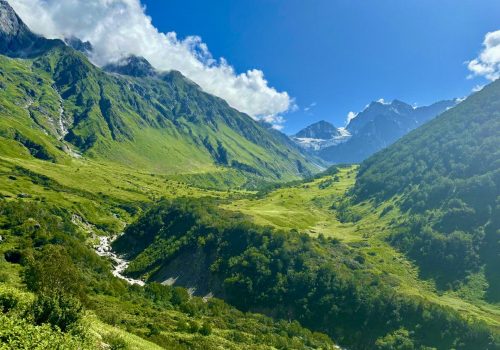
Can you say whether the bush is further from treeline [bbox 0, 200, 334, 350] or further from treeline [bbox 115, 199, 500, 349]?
treeline [bbox 115, 199, 500, 349]

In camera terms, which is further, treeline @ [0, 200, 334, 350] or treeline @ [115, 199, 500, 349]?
treeline @ [115, 199, 500, 349]

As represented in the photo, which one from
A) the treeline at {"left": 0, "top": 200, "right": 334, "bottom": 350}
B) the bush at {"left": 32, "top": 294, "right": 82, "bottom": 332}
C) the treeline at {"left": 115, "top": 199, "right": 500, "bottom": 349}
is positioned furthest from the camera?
the treeline at {"left": 115, "top": 199, "right": 500, "bottom": 349}

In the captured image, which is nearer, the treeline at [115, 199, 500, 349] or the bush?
the bush

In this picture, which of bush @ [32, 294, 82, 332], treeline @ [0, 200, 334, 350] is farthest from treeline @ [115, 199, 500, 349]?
bush @ [32, 294, 82, 332]

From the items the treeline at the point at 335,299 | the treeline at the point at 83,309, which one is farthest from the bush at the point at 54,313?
the treeline at the point at 335,299

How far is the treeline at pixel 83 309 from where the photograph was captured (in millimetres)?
→ 37344

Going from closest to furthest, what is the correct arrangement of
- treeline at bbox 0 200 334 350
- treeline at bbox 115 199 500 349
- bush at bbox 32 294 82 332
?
1. treeline at bbox 0 200 334 350
2. bush at bbox 32 294 82 332
3. treeline at bbox 115 199 500 349

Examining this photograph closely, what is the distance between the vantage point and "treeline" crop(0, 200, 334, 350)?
123 feet

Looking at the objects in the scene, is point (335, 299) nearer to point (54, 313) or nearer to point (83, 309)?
point (83, 309)

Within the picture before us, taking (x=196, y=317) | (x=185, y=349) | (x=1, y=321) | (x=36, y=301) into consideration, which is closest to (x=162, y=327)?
(x=185, y=349)

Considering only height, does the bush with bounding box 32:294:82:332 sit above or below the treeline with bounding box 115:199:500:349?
above

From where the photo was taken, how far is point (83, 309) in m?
43.2

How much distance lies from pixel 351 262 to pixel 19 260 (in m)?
139

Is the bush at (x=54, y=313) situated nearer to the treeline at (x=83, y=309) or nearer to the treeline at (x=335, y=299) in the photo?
the treeline at (x=83, y=309)
